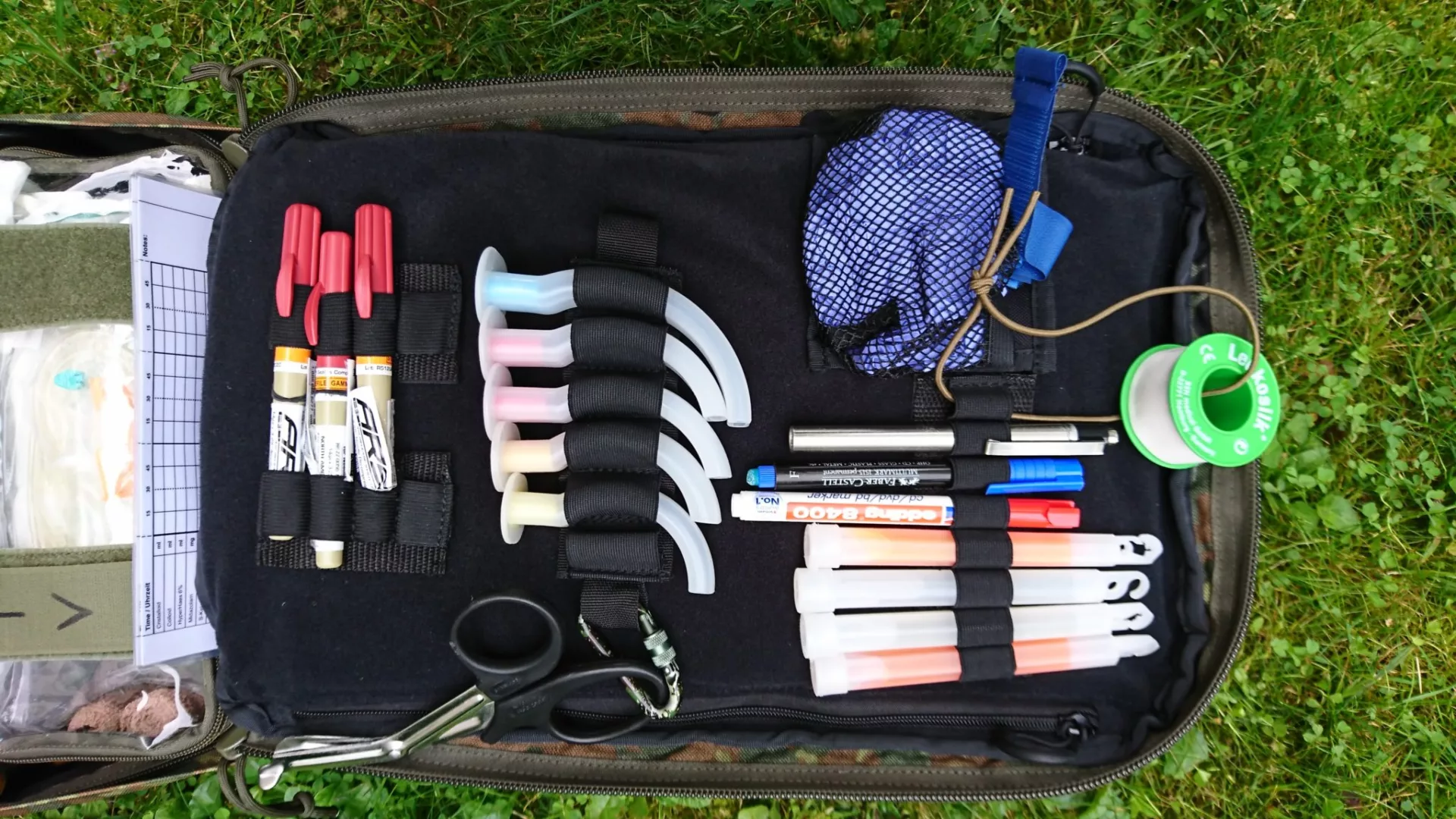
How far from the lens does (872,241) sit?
1775 mm

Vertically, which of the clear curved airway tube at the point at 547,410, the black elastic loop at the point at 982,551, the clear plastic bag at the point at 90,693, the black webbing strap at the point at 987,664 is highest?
the clear curved airway tube at the point at 547,410

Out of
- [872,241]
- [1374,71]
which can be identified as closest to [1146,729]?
[872,241]

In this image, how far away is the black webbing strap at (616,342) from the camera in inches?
67.1

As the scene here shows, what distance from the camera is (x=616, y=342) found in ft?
5.61

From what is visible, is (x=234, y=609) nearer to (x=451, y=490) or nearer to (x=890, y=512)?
(x=451, y=490)

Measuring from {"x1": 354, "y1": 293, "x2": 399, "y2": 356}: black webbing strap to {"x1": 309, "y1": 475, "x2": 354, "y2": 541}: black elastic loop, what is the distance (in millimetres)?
275

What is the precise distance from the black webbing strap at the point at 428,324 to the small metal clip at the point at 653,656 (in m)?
0.62

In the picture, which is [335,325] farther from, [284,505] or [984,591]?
[984,591]

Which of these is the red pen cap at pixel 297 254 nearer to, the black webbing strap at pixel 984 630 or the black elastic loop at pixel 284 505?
the black elastic loop at pixel 284 505

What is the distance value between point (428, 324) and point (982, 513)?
4.21 ft

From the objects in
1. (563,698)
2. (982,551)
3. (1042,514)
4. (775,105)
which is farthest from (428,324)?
(1042,514)

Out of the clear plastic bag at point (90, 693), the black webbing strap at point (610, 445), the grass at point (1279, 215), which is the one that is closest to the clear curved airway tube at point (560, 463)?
the black webbing strap at point (610, 445)

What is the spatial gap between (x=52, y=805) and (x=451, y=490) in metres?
1.31

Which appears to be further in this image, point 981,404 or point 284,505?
point 981,404
